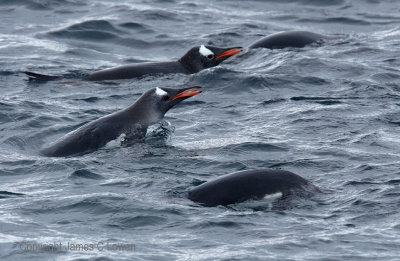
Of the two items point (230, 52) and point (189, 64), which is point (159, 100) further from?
point (230, 52)

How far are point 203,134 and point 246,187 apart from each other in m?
3.36

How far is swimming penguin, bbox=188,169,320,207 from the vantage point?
843 centimetres

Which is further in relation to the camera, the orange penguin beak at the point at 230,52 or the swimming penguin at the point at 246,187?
the orange penguin beak at the point at 230,52

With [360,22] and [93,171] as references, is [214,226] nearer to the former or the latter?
[93,171]

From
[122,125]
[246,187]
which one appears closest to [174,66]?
[122,125]

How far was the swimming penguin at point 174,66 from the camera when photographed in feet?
47.5

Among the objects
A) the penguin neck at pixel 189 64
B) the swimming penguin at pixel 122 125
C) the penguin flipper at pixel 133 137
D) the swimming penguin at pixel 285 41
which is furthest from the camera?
the swimming penguin at pixel 285 41

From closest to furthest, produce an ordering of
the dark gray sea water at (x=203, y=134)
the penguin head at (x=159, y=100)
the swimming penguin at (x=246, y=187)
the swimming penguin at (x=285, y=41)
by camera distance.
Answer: the dark gray sea water at (x=203, y=134), the swimming penguin at (x=246, y=187), the penguin head at (x=159, y=100), the swimming penguin at (x=285, y=41)

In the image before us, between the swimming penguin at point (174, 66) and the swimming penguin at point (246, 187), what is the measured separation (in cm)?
611

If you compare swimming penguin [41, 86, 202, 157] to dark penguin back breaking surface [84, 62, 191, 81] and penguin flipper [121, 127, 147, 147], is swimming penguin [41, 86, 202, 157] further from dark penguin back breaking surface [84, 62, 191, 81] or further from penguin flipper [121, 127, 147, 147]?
dark penguin back breaking surface [84, 62, 191, 81]

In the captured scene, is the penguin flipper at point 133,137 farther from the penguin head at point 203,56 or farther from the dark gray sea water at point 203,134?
the penguin head at point 203,56

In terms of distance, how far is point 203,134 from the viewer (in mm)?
11812

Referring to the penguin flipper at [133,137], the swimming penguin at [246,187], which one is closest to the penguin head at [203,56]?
the penguin flipper at [133,137]

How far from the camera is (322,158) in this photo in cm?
1034
